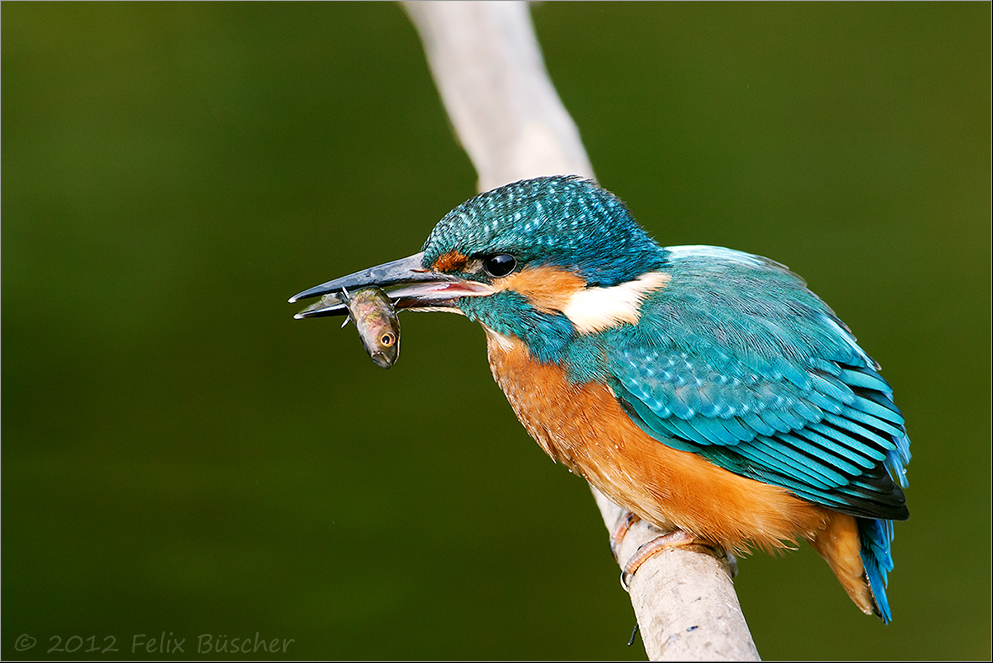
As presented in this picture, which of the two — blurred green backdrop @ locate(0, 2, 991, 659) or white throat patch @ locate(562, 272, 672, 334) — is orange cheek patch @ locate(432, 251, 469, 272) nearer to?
white throat patch @ locate(562, 272, 672, 334)

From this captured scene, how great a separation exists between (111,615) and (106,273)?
1.39 meters

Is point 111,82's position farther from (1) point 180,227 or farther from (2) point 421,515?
(2) point 421,515

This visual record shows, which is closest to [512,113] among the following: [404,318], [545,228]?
[545,228]

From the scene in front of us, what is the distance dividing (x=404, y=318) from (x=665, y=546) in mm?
2555

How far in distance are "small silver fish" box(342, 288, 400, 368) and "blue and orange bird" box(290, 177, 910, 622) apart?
0.03 meters

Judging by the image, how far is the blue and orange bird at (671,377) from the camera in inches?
80.3

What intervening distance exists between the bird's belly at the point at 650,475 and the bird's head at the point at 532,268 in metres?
0.09

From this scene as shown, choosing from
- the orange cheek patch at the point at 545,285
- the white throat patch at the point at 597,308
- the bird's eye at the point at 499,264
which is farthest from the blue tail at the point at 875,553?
the bird's eye at the point at 499,264

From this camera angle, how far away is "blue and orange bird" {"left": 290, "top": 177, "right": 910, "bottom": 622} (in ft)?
6.69

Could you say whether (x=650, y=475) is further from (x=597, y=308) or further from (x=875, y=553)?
(x=875, y=553)

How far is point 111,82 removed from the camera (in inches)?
179

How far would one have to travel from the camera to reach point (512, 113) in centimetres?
291

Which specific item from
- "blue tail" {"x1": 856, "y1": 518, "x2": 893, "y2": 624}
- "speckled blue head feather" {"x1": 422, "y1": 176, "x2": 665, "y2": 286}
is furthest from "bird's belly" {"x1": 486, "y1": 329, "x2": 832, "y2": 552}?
"speckled blue head feather" {"x1": 422, "y1": 176, "x2": 665, "y2": 286}

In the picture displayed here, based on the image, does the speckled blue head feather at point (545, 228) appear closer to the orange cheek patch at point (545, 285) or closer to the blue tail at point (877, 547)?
the orange cheek patch at point (545, 285)
